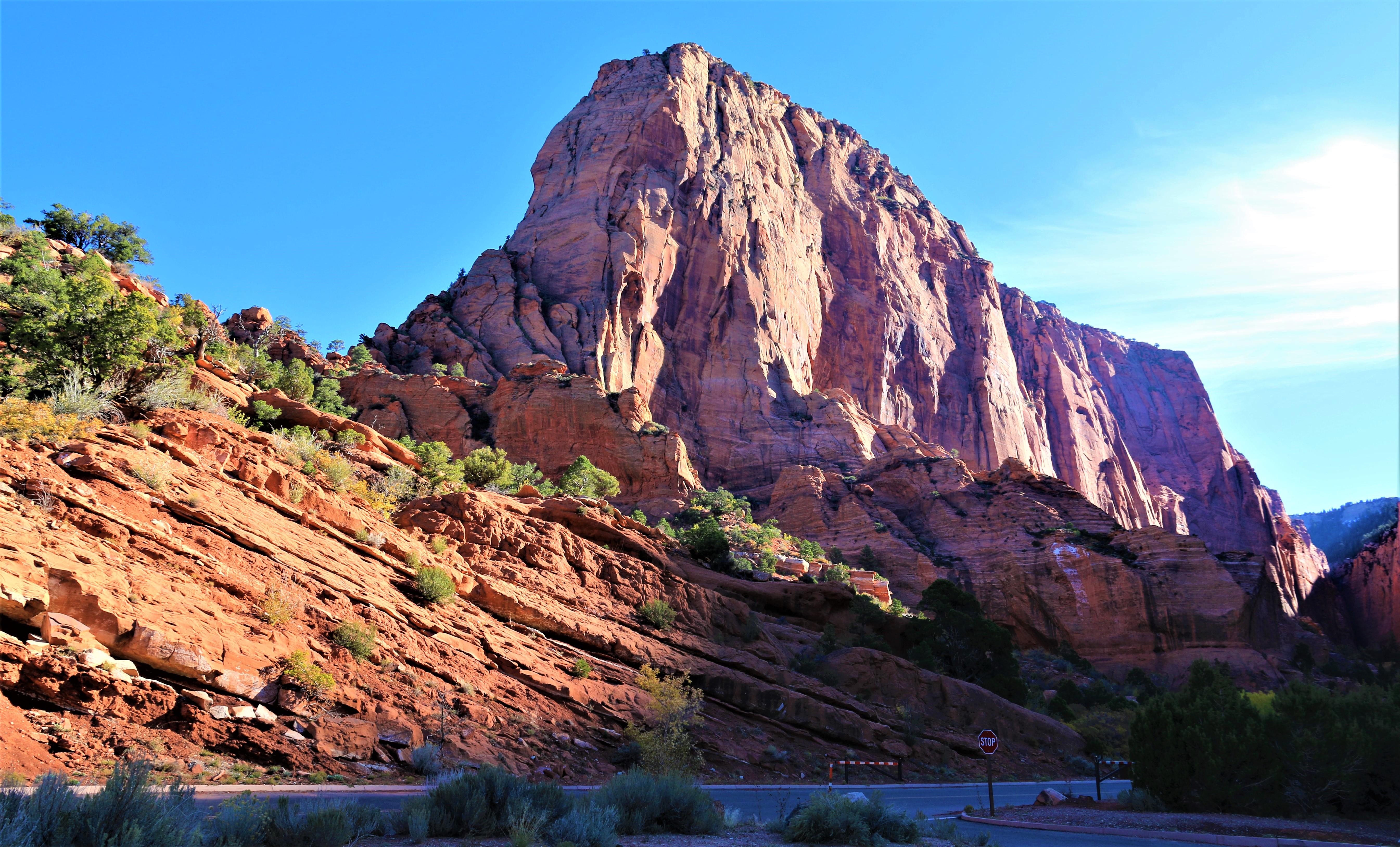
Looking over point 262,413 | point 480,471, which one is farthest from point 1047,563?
point 262,413

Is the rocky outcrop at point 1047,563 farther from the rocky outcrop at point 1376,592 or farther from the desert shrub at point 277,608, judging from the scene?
the desert shrub at point 277,608

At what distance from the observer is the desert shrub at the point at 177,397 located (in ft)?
62.3

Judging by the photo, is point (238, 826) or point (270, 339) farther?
point (270, 339)

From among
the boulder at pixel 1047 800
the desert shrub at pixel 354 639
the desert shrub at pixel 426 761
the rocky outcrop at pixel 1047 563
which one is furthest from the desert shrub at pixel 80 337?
the rocky outcrop at pixel 1047 563

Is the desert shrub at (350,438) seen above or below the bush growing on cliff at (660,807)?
above

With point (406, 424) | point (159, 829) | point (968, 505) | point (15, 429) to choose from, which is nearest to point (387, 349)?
point (406, 424)

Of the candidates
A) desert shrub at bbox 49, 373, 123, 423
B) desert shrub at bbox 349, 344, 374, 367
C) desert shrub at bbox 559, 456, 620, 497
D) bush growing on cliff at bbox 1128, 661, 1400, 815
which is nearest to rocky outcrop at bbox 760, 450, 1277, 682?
desert shrub at bbox 559, 456, 620, 497

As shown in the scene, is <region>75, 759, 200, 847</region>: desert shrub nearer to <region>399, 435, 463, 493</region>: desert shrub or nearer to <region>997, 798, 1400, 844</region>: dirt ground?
<region>997, 798, 1400, 844</region>: dirt ground

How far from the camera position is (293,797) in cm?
1035

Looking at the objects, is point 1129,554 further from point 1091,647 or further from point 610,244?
point 610,244

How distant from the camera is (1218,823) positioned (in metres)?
13.9

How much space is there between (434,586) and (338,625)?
3448 mm

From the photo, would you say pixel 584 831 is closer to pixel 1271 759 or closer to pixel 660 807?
pixel 660 807

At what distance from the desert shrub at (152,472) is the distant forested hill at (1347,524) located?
360 ft
